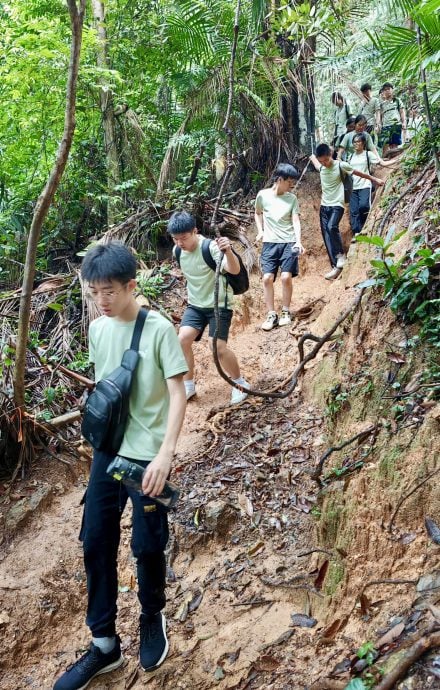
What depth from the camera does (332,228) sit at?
7688 millimetres

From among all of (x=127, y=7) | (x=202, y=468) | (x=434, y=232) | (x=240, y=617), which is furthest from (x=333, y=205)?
(x=240, y=617)

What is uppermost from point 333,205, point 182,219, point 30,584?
point 333,205

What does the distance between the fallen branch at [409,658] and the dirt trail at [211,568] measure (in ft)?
1.93

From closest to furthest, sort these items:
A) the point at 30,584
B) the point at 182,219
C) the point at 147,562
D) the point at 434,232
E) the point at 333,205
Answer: the point at 147,562
the point at 30,584
the point at 434,232
the point at 182,219
the point at 333,205

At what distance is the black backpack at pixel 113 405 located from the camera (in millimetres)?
2457

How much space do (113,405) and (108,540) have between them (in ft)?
2.27

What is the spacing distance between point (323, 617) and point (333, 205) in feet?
20.0

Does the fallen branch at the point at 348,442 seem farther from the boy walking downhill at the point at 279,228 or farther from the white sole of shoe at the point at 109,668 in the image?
the boy walking downhill at the point at 279,228

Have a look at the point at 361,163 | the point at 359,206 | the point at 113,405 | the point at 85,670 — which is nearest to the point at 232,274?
the point at 113,405

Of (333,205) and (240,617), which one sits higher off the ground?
(333,205)

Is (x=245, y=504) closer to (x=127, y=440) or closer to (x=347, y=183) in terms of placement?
(x=127, y=440)

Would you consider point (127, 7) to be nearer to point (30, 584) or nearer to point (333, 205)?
point (333, 205)

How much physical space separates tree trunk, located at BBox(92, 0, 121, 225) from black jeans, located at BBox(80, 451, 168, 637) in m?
6.28

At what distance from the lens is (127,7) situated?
920 cm
